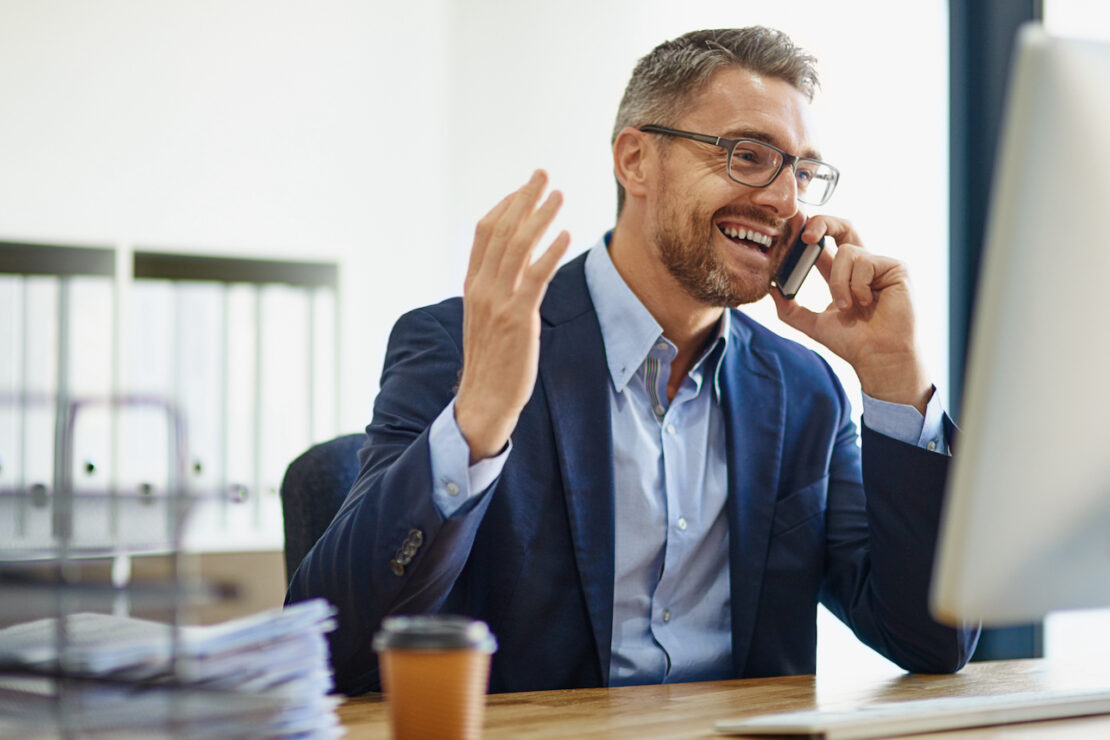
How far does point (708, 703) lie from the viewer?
Answer: 1095 mm

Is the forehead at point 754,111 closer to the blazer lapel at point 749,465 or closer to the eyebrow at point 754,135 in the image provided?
the eyebrow at point 754,135

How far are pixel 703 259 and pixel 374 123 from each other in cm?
212

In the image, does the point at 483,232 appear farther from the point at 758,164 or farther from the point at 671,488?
the point at 758,164

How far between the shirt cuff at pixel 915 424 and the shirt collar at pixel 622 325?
30cm

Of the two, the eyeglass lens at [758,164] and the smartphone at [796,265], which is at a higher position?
the eyeglass lens at [758,164]

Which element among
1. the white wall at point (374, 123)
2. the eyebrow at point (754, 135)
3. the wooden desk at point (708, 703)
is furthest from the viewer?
the white wall at point (374, 123)

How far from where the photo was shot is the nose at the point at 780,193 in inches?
66.1

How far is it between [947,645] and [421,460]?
2.41ft

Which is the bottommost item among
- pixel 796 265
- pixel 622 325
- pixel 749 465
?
pixel 749 465

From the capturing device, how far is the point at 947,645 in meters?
1.36

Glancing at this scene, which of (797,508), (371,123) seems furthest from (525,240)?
(371,123)

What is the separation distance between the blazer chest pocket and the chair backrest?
614 millimetres

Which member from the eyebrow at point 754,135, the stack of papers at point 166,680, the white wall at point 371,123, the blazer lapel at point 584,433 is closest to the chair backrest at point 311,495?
the blazer lapel at point 584,433

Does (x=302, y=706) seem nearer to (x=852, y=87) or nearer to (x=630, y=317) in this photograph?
(x=630, y=317)
